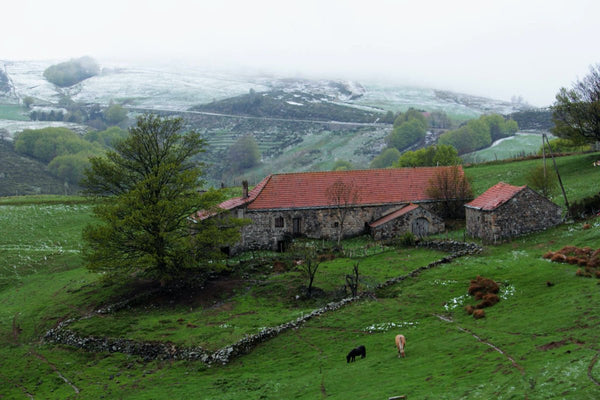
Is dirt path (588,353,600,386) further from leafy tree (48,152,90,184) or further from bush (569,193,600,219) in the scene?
leafy tree (48,152,90,184)

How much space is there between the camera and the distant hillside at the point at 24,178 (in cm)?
12975

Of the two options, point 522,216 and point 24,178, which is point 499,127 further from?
point 24,178

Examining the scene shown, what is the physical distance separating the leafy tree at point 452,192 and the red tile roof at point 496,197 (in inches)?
291

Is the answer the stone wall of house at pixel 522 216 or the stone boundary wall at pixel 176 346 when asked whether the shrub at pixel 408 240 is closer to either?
the stone wall of house at pixel 522 216

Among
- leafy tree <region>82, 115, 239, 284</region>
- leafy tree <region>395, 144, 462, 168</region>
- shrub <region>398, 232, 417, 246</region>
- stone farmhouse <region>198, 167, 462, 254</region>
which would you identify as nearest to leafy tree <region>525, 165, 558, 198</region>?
stone farmhouse <region>198, 167, 462, 254</region>

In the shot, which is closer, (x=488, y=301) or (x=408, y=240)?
(x=488, y=301)

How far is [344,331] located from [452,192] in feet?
100

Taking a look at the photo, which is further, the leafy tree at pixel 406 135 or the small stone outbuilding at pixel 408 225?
the leafy tree at pixel 406 135

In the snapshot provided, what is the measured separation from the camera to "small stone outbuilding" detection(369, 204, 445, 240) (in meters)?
49.6

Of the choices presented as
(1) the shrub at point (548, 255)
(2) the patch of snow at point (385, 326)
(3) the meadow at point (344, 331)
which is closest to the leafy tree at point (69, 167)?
(3) the meadow at point (344, 331)

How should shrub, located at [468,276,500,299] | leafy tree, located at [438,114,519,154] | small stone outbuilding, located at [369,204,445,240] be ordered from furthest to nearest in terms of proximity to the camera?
1. leafy tree, located at [438,114,519,154]
2. small stone outbuilding, located at [369,204,445,240]
3. shrub, located at [468,276,500,299]

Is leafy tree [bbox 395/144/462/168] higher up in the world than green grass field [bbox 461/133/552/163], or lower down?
higher up

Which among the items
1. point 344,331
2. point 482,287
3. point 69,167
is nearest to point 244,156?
point 69,167

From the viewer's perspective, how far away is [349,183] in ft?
180
